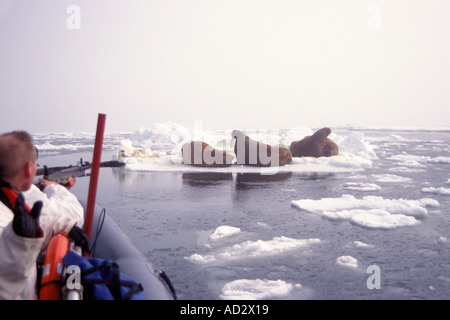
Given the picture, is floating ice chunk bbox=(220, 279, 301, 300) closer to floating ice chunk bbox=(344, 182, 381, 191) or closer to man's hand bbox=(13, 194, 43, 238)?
man's hand bbox=(13, 194, 43, 238)

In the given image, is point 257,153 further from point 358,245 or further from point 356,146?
point 358,245

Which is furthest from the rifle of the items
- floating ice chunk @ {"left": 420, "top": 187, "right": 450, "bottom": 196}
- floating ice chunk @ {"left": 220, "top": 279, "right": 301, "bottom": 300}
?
floating ice chunk @ {"left": 420, "top": 187, "right": 450, "bottom": 196}

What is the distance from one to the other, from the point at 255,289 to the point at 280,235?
1917 mm

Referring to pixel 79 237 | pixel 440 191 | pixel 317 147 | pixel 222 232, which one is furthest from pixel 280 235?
pixel 317 147

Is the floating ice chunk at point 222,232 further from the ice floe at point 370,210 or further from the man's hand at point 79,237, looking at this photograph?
the man's hand at point 79,237

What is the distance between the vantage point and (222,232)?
548cm

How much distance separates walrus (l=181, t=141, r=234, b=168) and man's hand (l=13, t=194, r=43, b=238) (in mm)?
13856

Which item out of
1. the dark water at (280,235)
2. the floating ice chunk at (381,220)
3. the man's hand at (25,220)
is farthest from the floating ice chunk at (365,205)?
the man's hand at (25,220)

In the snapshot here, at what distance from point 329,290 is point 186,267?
167cm

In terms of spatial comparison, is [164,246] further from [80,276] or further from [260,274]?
[80,276]

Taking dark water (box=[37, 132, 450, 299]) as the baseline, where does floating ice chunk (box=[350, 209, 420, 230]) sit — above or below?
above

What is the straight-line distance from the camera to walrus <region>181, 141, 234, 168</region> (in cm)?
1519

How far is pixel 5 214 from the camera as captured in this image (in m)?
1.63
